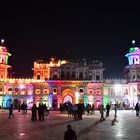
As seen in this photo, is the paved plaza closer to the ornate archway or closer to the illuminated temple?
the illuminated temple

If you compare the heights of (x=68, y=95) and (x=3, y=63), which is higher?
(x=3, y=63)

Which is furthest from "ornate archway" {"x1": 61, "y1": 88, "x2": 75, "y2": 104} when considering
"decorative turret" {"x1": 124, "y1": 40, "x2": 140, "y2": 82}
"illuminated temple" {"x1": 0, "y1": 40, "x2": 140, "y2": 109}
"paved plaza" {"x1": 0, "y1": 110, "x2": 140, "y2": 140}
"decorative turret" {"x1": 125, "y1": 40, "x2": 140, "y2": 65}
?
"paved plaza" {"x1": 0, "y1": 110, "x2": 140, "y2": 140}

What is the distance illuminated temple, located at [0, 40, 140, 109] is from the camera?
7931 cm

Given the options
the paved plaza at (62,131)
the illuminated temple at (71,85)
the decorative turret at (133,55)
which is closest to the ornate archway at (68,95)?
the illuminated temple at (71,85)

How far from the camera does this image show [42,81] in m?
80.9

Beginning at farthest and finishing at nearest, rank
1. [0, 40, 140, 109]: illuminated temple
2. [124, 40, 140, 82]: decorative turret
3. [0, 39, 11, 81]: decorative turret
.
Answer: [0, 39, 11, 81]: decorative turret
[124, 40, 140, 82]: decorative turret
[0, 40, 140, 109]: illuminated temple

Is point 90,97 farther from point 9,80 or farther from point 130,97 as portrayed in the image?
point 9,80

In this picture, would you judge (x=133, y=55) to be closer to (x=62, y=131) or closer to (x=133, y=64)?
(x=133, y=64)

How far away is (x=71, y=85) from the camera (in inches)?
3127

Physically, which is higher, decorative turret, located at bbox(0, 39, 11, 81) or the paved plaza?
decorative turret, located at bbox(0, 39, 11, 81)

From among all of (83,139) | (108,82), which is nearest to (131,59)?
(108,82)

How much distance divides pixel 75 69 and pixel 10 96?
719 inches

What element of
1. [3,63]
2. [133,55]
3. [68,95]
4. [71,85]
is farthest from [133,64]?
[3,63]

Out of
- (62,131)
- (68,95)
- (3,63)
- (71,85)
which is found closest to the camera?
(62,131)
